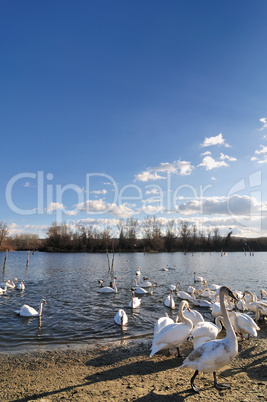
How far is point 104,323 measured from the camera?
9992 mm

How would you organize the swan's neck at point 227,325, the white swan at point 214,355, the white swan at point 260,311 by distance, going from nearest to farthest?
the white swan at point 214,355 < the swan's neck at point 227,325 < the white swan at point 260,311

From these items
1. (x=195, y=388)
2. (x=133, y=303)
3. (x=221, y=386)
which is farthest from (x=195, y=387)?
(x=133, y=303)

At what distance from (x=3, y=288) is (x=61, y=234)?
7518 cm

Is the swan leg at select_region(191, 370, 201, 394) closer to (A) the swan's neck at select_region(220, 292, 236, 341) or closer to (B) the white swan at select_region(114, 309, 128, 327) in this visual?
(A) the swan's neck at select_region(220, 292, 236, 341)

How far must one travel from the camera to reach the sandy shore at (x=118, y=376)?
458 centimetres

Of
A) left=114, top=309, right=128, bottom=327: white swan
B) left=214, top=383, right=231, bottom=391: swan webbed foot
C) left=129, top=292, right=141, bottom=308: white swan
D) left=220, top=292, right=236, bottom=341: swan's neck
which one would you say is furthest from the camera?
left=129, top=292, right=141, bottom=308: white swan

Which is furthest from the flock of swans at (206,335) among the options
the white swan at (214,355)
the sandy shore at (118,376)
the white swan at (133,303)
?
the white swan at (133,303)

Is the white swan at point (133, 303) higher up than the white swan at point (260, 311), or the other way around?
the white swan at point (260, 311)

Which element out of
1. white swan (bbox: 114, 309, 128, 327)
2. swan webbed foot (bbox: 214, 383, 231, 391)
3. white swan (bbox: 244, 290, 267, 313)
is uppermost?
swan webbed foot (bbox: 214, 383, 231, 391)

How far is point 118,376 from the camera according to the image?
5.51 metres

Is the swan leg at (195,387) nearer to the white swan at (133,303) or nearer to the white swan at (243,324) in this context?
the white swan at (243,324)

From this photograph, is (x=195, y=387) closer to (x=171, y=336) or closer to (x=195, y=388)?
(x=195, y=388)

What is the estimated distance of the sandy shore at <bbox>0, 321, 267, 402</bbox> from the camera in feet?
15.0

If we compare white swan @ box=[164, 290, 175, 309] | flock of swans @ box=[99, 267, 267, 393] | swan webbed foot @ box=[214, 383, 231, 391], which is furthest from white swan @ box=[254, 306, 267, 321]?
swan webbed foot @ box=[214, 383, 231, 391]
